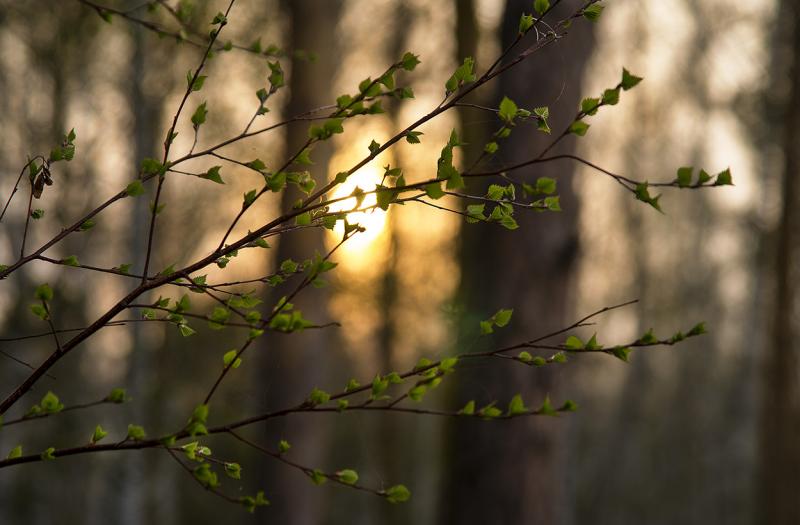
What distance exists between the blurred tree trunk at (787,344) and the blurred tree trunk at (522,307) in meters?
5.27

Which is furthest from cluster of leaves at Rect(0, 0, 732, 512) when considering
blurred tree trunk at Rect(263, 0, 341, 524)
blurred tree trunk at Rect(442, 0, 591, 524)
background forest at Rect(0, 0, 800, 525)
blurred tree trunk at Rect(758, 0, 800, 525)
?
blurred tree trunk at Rect(758, 0, 800, 525)

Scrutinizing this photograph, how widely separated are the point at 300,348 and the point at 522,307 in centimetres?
253

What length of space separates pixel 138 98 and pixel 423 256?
18.3 ft

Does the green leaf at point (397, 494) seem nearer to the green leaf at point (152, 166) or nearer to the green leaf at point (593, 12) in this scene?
the green leaf at point (152, 166)

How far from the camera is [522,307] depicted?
3848 millimetres

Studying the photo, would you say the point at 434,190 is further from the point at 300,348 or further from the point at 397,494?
the point at 300,348

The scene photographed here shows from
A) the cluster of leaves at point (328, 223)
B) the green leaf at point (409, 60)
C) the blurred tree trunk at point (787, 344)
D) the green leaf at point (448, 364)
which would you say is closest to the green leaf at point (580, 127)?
the cluster of leaves at point (328, 223)

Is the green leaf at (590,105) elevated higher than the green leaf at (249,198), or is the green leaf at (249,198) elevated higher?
the green leaf at (590,105)

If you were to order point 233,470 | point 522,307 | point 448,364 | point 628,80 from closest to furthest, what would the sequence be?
point 628,80 → point 448,364 → point 233,470 → point 522,307

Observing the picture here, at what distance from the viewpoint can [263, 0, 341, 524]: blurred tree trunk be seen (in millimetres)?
5785

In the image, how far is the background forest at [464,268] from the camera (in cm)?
393

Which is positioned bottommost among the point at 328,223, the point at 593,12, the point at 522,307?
the point at 328,223

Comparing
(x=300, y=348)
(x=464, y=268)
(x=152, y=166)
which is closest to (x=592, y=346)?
(x=152, y=166)

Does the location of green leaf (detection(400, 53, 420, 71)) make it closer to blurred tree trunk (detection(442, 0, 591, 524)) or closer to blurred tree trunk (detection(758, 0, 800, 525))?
blurred tree trunk (detection(442, 0, 591, 524))
